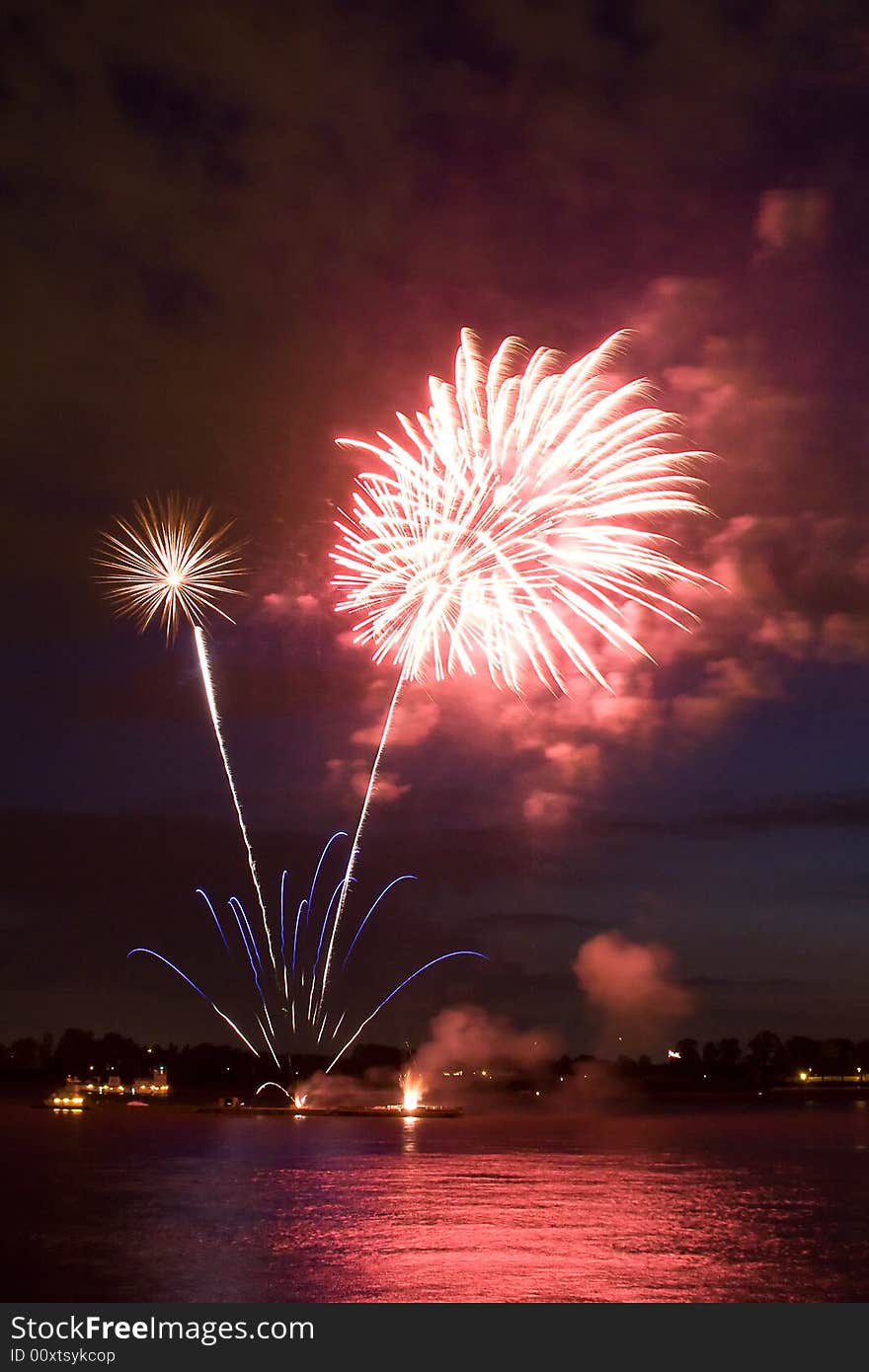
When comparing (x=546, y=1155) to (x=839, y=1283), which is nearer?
(x=839, y=1283)

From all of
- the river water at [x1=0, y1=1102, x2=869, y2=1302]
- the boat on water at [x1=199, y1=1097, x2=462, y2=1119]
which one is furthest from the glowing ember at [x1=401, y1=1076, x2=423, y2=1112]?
the river water at [x1=0, y1=1102, x2=869, y2=1302]

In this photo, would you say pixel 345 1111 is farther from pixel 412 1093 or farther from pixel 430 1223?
pixel 430 1223

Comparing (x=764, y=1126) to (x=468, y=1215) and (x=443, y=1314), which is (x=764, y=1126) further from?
(x=443, y=1314)

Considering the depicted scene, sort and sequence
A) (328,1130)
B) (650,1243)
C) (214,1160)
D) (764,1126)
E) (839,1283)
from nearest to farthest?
(839,1283)
(650,1243)
(214,1160)
(328,1130)
(764,1126)

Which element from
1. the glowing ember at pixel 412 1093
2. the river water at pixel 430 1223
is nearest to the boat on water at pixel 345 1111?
the glowing ember at pixel 412 1093

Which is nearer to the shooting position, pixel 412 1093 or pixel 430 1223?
pixel 430 1223

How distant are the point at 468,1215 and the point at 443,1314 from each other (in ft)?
44.2

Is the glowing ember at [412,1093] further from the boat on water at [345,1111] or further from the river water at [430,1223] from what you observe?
the river water at [430,1223]

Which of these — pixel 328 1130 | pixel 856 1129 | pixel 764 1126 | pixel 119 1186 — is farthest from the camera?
pixel 764 1126

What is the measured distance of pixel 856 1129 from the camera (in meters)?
106

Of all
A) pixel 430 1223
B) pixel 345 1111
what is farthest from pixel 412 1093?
pixel 430 1223

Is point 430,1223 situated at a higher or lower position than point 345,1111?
higher

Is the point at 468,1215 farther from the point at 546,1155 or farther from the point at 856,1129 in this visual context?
the point at 856,1129

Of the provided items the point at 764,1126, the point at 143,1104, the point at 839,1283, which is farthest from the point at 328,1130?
the point at 839,1283
